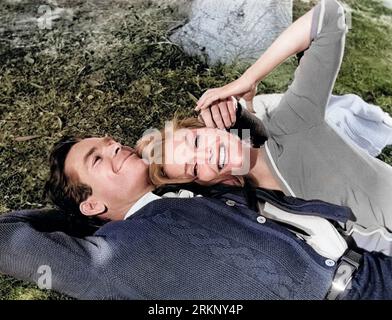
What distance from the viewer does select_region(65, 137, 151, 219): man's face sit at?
1.61 meters

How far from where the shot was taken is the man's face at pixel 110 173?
5.27 ft

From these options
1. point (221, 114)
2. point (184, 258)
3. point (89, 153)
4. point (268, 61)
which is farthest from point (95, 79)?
point (184, 258)

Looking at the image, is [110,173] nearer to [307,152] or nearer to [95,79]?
[95,79]

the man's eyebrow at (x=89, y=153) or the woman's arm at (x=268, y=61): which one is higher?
the woman's arm at (x=268, y=61)

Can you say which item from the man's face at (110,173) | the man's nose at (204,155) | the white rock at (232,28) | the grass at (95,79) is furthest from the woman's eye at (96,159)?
the white rock at (232,28)

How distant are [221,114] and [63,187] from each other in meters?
0.47

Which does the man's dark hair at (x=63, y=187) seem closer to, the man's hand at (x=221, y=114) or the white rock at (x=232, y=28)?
the man's hand at (x=221, y=114)

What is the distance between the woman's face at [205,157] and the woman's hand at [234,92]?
101 millimetres

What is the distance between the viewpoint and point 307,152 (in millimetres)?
1670

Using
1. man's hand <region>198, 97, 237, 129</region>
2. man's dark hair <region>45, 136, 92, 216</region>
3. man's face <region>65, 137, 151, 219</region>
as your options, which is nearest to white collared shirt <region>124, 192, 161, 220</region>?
man's face <region>65, 137, 151, 219</region>

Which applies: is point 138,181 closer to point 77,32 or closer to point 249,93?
point 249,93
